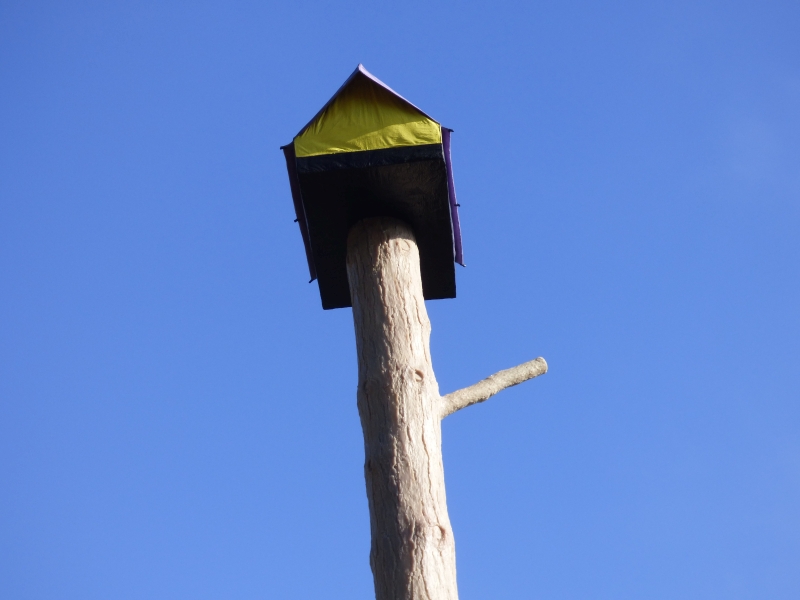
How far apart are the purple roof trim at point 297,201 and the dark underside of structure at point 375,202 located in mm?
53

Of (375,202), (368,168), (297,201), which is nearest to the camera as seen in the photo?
(368,168)

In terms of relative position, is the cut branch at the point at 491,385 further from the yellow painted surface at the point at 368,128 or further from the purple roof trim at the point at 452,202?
the yellow painted surface at the point at 368,128

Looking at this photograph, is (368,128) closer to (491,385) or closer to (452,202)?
(452,202)

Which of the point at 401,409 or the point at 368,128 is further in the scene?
the point at 368,128

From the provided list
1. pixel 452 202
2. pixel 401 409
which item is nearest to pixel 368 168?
pixel 452 202

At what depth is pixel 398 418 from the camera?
3.06m

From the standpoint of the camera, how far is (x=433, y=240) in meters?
3.88

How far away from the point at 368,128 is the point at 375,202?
1.10ft

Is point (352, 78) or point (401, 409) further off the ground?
point (352, 78)

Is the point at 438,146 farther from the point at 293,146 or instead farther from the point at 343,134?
the point at 293,146

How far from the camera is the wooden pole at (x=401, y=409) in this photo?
281cm

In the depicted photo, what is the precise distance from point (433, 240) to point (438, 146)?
0.58 metres

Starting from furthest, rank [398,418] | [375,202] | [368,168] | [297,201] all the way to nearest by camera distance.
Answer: [297,201] < [375,202] < [368,168] < [398,418]

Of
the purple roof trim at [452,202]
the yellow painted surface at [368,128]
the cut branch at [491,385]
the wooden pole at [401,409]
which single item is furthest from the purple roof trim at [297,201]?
the cut branch at [491,385]
